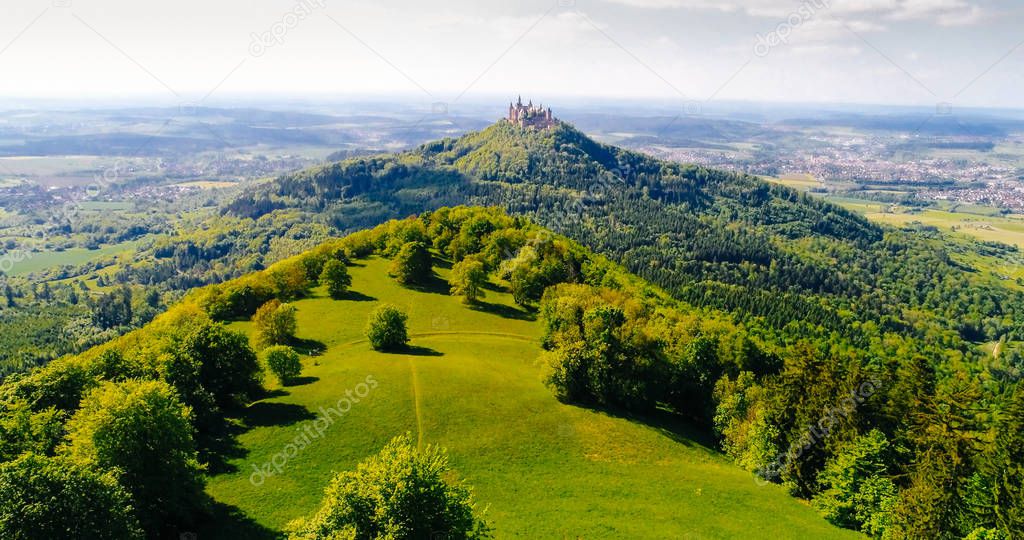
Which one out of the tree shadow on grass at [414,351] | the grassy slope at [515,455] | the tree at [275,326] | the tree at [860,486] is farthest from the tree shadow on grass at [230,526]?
the tree at [860,486]

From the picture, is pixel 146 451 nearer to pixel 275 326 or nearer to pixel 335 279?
pixel 275 326

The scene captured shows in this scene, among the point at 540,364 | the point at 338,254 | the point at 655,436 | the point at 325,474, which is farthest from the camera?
the point at 338,254

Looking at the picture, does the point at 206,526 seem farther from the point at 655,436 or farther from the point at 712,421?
the point at 712,421

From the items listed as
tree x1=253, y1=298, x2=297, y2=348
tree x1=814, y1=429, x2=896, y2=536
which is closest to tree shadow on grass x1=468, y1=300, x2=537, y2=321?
tree x1=253, y1=298, x2=297, y2=348


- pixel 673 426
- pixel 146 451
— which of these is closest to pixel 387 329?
pixel 146 451

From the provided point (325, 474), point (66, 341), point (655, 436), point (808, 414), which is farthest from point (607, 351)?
point (66, 341)

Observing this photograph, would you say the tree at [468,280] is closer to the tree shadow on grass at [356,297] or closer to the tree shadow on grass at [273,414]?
the tree shadow on grass at [356,297]
